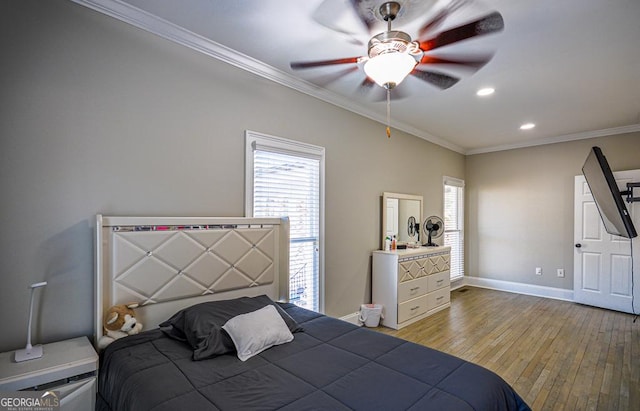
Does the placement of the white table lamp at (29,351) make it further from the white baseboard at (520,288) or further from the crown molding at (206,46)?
the white baseboard at (520,288)

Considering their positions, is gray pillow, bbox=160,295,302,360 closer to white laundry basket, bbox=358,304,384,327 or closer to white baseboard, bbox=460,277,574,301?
white laundry basket, bbox=358,304,384,327

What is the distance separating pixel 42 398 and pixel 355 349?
1.55 metres

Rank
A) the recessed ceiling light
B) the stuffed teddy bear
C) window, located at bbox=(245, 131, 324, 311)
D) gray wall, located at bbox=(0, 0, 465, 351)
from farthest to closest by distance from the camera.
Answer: the recessed ceiling light
window, located at bbox=(245, 131, 324, 311)
the stuffed teddy bear
gray wall, located at bbox=(0, 0, 465, 351)

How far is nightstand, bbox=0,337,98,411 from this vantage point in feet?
4.68

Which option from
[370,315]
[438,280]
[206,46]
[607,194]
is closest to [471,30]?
[206,46]

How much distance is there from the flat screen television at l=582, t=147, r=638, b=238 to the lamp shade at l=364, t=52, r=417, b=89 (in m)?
3.00

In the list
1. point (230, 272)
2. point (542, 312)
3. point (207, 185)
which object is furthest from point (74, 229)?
point (542, 312)

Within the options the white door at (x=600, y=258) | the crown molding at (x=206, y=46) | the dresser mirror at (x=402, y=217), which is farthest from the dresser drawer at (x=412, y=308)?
the white door at (x=600, y=258)

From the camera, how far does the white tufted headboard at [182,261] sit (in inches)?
76.5

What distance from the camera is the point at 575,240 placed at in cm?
496

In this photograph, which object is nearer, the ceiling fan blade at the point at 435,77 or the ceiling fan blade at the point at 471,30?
the ceiling fan blade at the point at 471,30

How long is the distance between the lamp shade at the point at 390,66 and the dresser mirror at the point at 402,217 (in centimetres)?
243

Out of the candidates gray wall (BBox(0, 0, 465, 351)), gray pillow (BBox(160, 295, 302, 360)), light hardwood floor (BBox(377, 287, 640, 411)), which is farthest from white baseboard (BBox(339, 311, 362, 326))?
gray wall (BBox(0, 0, 465, 351))

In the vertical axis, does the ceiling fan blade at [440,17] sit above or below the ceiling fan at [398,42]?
above
